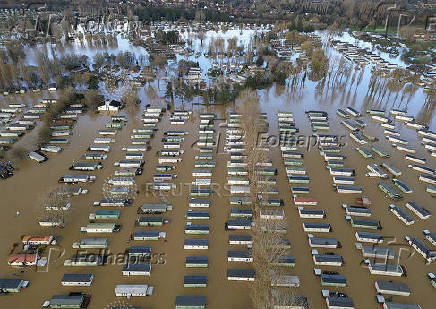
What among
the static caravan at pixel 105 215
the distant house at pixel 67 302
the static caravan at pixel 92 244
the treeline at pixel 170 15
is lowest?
the distant house at pixel 67 302

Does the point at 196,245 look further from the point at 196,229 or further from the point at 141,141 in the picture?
the point at 141,141

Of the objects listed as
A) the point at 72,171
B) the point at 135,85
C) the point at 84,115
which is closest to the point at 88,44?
the point at 135,85

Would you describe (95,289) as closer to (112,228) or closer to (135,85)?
(112,228)

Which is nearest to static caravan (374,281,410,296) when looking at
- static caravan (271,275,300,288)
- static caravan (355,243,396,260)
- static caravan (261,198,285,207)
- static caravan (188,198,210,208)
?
static caravan (355,243,396,260)

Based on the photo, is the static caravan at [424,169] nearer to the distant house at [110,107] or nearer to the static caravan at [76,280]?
the static caravan at [76,280]

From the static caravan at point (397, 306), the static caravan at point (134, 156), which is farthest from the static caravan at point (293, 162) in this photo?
the static caravan at point (397, 306)

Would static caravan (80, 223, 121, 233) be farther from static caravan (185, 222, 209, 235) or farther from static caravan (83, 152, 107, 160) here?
static caravan (83, 152, 107, 160)

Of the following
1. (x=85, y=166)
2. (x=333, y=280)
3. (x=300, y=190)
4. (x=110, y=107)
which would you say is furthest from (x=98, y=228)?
(x=110, y=107)
